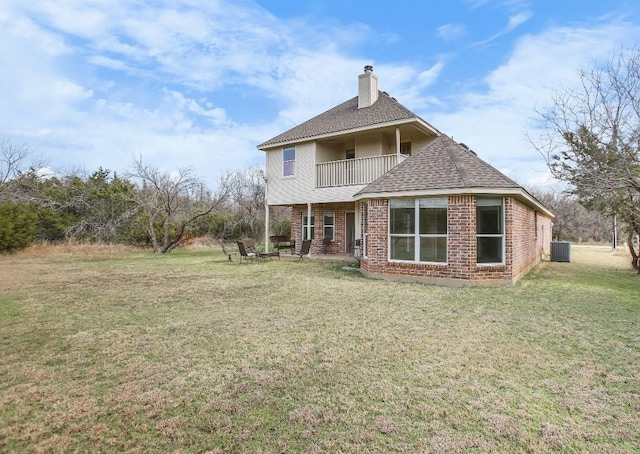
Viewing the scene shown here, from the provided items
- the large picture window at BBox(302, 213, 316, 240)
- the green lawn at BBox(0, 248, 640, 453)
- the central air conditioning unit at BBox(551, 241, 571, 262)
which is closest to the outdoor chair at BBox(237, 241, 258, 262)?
the large picture window at BBox(302, 213, 316, 240)

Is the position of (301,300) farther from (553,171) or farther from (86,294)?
(553,171)

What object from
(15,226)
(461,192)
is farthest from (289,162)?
(15,226)

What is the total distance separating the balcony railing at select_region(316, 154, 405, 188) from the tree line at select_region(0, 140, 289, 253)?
737 cm

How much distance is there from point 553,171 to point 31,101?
21514mm

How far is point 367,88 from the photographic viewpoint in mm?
17781

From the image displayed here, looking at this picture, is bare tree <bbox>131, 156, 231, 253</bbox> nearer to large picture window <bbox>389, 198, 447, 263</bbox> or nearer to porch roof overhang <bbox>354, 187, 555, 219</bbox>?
large picture window <bbox>389, 198, 447, 263</bbox>

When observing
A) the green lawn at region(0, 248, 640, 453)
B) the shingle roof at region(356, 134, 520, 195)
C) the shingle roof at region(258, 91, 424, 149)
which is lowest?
the green lawn at region(0, 248, 640, 453)

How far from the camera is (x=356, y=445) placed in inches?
107

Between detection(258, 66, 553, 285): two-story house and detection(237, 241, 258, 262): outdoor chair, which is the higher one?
detection(258, 66, 553, 285): two-story house

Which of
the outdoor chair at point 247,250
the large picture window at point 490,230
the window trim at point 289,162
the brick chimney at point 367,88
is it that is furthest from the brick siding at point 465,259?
→ the brick chimney at point 367,88

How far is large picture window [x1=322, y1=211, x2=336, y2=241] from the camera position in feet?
62.1

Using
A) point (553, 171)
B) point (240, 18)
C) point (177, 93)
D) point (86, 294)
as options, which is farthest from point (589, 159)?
point (177, 93)

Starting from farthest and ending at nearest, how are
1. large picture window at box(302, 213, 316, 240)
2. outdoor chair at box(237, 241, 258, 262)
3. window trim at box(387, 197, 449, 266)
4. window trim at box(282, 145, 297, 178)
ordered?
1. large picture window at box(302, 213, 316, 240)
2. window trim at box(282, 145, 297, 178)
3. outdoor chair at box(237, 241, 258, 262)
4. window trim at box(387, 197, 449, 266)

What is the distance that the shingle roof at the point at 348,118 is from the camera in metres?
15.1
